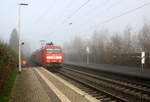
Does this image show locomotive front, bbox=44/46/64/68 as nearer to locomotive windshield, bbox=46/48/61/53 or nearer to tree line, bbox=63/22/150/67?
locomotive windshield, bbox=46/48/61/53

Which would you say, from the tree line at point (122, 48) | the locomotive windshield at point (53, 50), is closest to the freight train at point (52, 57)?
the locomotive windshield at point (53, 50)

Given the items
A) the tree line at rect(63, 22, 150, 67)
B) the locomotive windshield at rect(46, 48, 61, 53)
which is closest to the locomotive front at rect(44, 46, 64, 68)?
the locomotive windshield at rect(46, 48, 61, 53)

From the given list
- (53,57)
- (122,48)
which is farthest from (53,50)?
(122,48)

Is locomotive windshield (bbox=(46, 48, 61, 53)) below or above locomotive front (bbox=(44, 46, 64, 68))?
above

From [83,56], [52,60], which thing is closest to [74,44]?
[83,56]

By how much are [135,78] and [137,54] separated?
353 inches

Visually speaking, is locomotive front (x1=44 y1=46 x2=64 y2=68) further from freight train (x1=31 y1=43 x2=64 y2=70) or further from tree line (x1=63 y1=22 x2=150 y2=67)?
tree line (x1=63 y1=22 x2=150 y2=67)

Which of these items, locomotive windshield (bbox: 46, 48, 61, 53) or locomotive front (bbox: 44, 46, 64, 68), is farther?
locomotive windshield (bbox: 46, 48, 61, 53)

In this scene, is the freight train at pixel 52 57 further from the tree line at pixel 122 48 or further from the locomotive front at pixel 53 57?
the tree line at pixel 122 48

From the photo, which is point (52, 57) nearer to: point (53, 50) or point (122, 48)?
point (53, 50)

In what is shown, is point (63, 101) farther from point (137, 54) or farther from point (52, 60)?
point (137, 54)

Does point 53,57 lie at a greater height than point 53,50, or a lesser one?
lesser

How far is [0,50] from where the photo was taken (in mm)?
12148

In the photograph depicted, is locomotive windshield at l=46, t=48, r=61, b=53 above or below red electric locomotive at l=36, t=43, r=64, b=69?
above
